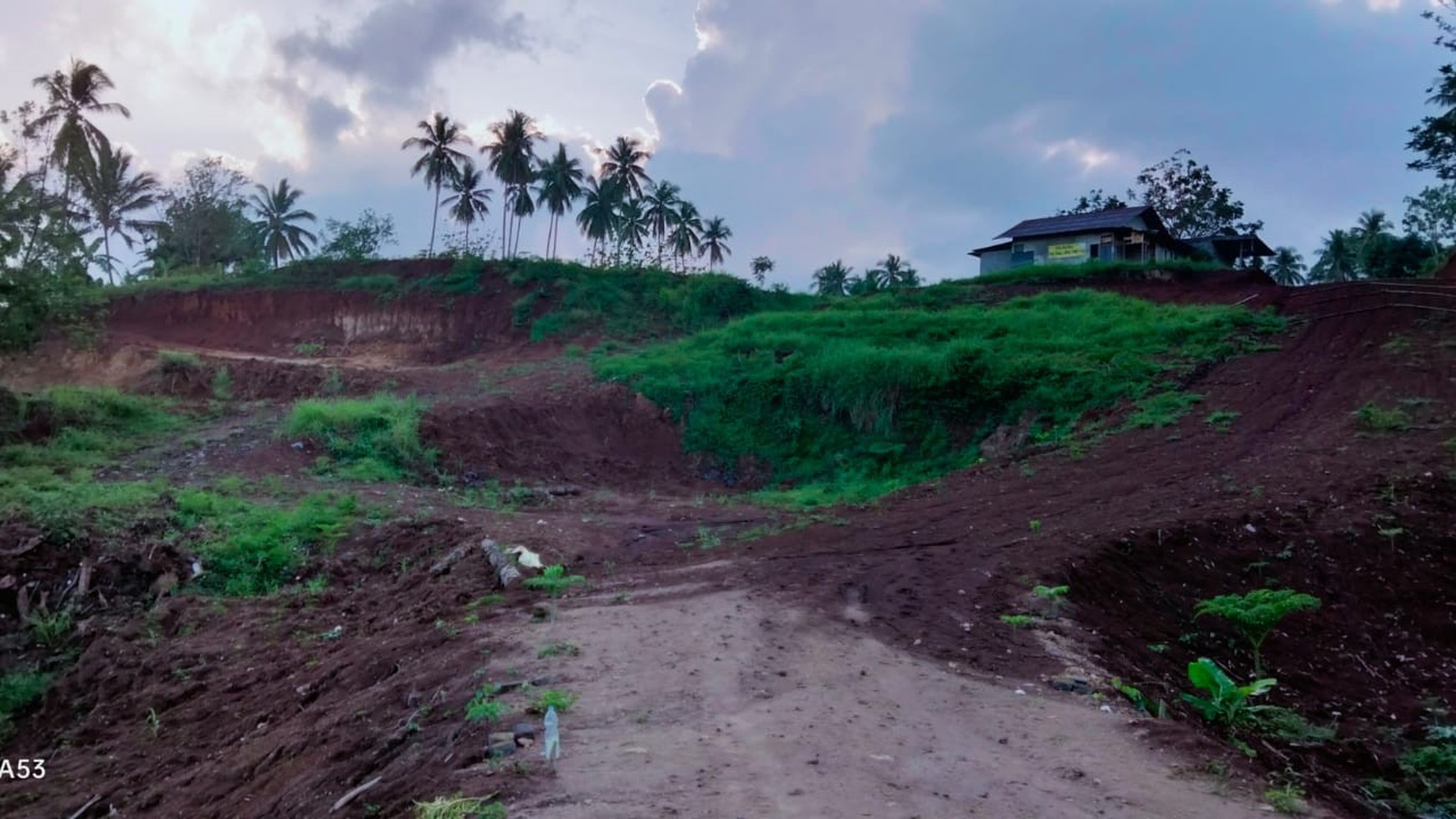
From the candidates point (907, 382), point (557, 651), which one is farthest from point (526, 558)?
point (907, 382)

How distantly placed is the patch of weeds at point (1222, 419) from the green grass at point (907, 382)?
821 millimetres

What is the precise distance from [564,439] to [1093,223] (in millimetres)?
26867

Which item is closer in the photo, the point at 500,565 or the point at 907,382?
the point at 500,565

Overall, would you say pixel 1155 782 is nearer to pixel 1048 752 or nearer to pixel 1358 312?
pixel 1048 752

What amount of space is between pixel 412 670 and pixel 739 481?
1339 cm

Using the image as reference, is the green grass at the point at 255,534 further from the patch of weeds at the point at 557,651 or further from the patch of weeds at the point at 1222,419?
the patch of weeds at the point at 1222,419

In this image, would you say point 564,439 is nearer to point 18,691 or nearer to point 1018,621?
point 18,691

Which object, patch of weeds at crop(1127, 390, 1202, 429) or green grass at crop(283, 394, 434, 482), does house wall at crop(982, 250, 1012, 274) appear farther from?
green grass at crop(283, 394, 434, 482)

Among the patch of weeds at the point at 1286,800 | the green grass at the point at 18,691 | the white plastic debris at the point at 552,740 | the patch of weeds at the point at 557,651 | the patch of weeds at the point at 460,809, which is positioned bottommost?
the green grass at the point at 18,691

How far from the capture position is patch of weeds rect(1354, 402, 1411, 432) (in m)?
14.0

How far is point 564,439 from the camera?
20.5m

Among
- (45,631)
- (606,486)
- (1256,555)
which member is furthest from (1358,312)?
(45,631)

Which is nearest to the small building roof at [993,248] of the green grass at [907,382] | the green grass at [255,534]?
the green grass at [907,382]

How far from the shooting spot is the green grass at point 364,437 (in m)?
17.0
